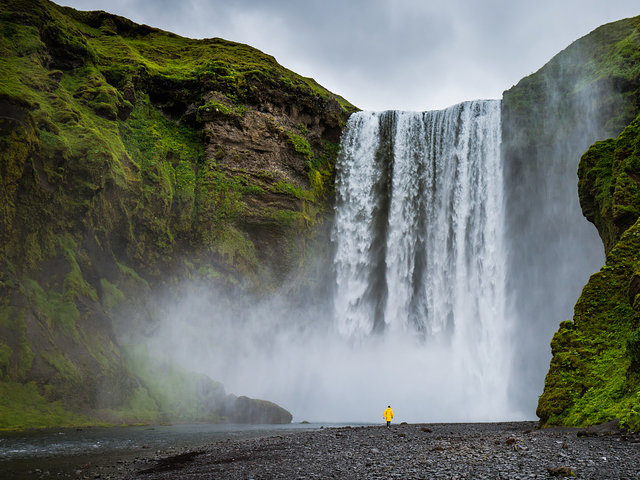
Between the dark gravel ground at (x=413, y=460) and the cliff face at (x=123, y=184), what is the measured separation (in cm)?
1310

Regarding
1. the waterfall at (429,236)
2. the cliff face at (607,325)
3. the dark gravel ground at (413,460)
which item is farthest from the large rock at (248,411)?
the cliff face at (607,325)

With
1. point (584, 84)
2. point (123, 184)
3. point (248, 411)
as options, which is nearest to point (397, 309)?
point (248, 411)

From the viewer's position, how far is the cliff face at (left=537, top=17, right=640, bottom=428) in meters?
12.8

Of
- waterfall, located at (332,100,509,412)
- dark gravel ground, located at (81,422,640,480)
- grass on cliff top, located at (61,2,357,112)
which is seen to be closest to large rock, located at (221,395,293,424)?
waterfall, located at (332,100,509,412)

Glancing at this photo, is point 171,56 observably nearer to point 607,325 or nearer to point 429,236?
point 429,236

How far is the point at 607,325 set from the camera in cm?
1495

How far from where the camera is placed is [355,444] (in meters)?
13.0

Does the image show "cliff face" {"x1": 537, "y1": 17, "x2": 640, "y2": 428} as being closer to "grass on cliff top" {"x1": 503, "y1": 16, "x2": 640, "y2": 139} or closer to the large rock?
"grass on cliff top" {"x1": 503, "y1": 16, "x2": 640, "y2": 139}

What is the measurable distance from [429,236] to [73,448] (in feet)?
101

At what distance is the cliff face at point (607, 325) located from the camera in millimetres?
12844

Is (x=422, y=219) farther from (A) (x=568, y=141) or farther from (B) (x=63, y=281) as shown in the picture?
(B) (x=63, y=281)

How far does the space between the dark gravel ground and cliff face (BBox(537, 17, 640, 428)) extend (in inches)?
56.8

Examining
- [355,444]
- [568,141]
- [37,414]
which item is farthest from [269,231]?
[355,444]

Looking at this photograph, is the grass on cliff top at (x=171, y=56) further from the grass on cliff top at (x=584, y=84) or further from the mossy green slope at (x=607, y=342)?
the mossy green slope at (x=607, y=342)
